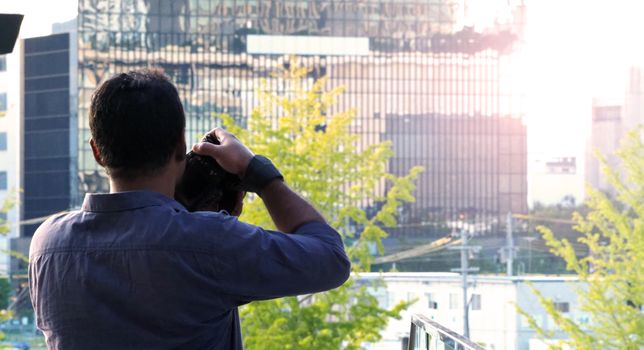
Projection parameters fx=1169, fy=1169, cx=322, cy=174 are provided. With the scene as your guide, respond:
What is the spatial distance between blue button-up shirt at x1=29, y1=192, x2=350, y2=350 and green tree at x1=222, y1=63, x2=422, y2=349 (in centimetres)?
835

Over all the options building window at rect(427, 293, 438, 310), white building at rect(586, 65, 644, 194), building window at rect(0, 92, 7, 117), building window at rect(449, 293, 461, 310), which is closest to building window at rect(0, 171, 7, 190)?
building window at rect(0, 92, 7, 117)

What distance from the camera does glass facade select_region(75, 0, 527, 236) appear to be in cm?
5059

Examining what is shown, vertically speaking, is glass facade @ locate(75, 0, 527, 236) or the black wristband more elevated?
glass facade @ locate(75, 0, 527, 236)

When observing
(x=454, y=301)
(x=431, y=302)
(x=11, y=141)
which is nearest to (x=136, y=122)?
(x=431, y=302)

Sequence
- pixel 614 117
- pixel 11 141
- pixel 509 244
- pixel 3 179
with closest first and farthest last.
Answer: pixel 3 179, pixel 11 141, pixel 509 244, pixel 614 117

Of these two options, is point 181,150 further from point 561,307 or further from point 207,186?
point 561,307

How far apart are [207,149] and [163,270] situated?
12cm

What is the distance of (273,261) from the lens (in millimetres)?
→ 928

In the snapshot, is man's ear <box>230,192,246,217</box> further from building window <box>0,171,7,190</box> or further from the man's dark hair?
building window <box>0,171,7,190</box>

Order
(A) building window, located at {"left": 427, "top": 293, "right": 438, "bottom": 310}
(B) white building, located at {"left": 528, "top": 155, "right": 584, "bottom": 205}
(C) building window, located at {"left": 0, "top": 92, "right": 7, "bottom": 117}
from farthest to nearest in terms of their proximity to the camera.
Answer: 1. (B) white building, located at {"left": 528, "top": 155, "right": 584, "bottom": 205}
2. (C) building window, located at {"left": 0, "top": 92, "right": 7, "bottom": 117}
3. (A) building window, located at {"left": 427, "top": 293, "right": 438, "bottom": 310}

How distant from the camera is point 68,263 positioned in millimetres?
971

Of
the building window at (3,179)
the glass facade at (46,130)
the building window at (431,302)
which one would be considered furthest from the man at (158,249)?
the building window at (3,179)

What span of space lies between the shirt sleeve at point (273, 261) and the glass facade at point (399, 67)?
49127mm

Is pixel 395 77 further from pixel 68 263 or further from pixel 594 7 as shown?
pixel 68 263
